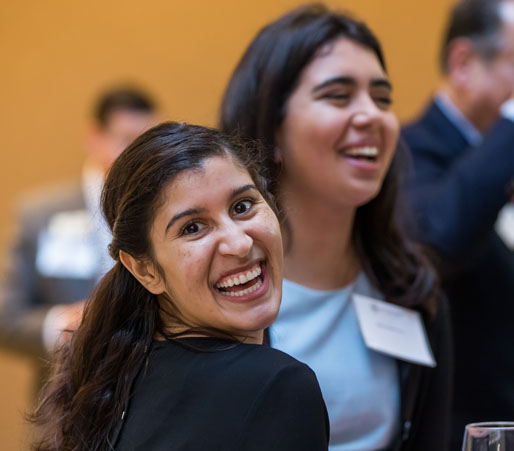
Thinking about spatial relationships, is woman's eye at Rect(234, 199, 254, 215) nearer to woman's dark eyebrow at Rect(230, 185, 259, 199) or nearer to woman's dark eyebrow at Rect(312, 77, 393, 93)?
woman's dark eyebrow at Rect(230, 185, 259, 199)

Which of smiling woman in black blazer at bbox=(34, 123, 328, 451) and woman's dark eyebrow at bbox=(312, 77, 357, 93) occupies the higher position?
woman's dark eyebrow at bbox=(312, 77, 357, 93)

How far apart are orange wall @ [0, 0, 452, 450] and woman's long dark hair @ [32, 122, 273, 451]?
2.84 meters

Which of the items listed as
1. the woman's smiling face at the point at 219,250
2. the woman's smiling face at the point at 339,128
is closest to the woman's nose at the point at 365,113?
the woman's smiling face at the point at 339,128

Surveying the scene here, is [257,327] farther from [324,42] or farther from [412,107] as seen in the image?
[412,107]

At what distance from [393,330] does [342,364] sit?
0.17 m

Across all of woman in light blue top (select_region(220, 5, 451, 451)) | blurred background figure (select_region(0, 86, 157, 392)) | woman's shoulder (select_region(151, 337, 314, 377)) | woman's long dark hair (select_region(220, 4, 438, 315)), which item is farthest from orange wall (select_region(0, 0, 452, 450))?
woman's shoulder (select_region(151, 337, 314, 377))

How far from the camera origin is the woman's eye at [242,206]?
111 centimetres

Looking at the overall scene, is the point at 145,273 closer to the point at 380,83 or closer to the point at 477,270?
the point at 380,83

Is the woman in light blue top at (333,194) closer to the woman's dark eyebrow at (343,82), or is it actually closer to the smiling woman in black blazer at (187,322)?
the woman's dark eyebrow at (343,82)

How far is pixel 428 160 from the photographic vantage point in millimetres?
2314

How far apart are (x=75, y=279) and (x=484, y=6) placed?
6.30ft

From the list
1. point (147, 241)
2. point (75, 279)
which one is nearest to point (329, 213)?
point (147, 241)

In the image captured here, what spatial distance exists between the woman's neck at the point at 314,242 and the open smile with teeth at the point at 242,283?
0.51 meters

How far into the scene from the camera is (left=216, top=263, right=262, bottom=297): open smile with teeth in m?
1.09
